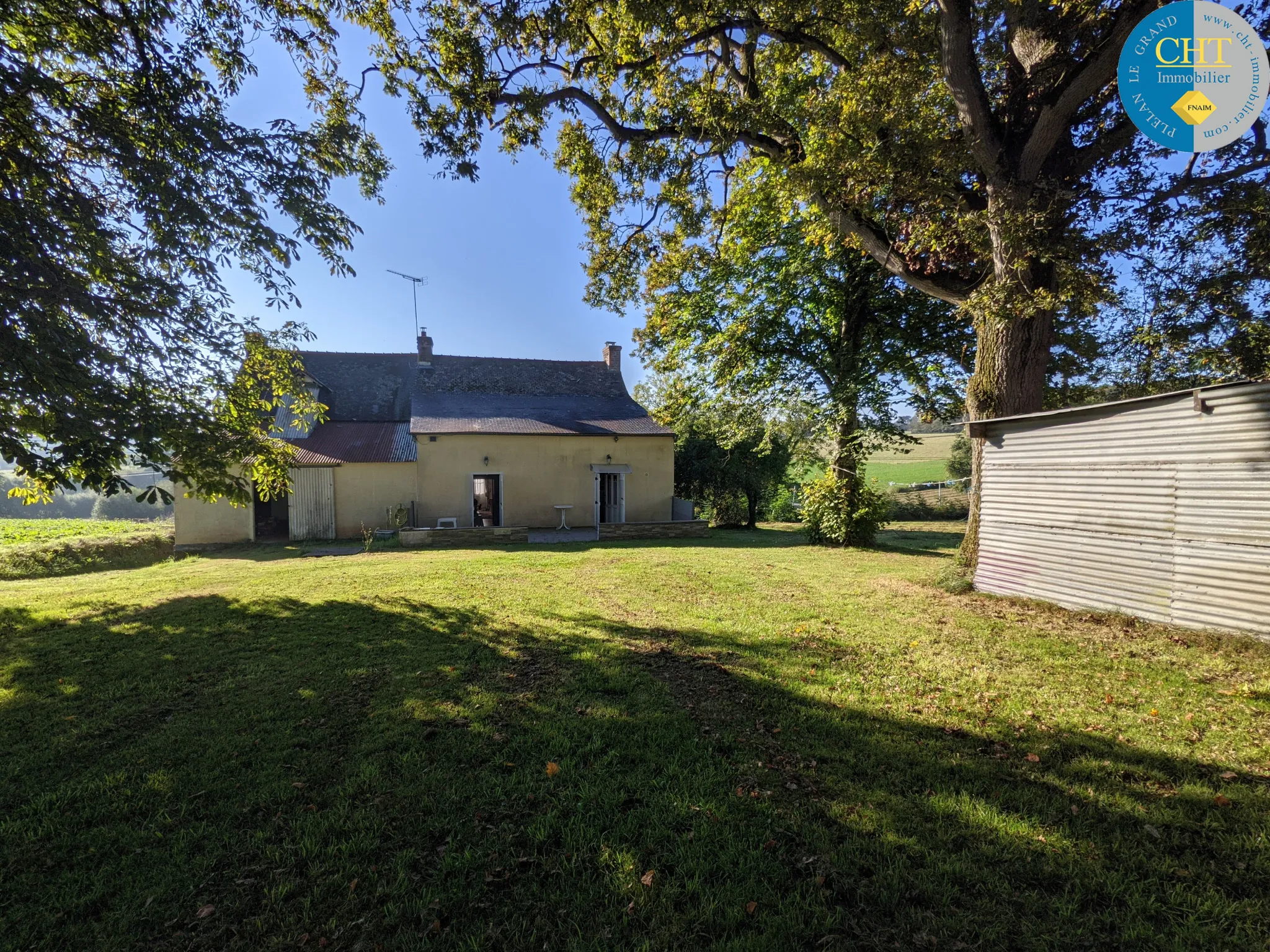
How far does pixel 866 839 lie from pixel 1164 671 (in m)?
3.95

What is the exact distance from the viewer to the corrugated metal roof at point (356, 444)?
15625 millimetres

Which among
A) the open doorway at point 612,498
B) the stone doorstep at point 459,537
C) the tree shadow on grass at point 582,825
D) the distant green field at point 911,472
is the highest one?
the distant green field at point 911,472

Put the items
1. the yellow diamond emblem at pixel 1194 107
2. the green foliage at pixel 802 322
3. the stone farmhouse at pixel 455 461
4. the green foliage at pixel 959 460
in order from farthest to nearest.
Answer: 1. the green foliage at pixel 959 460
2. the stone farmhouse at pixel 455 461
3. the green foliage at pixel 802 322
4. the yellow diamond emblem at pixel 1194 107

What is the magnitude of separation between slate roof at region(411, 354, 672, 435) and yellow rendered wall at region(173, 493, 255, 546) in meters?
5.93

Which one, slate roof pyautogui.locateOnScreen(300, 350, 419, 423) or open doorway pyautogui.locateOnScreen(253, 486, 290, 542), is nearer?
open doorway pyautogui.locateOnScreen(253, 486, 290, 542)

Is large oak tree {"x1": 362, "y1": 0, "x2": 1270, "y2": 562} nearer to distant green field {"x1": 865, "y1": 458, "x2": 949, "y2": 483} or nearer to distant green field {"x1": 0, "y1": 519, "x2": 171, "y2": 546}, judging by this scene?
distant green field {"x1": 0, "y1": 519, "x2": 171, "y2": 546}

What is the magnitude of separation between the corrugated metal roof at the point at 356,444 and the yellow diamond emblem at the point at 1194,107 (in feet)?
60.0

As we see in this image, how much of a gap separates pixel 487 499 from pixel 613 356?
8.94 m

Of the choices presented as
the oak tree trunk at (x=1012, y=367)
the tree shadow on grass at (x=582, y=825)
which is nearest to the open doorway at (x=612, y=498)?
the oak tree trunk at (x=1012, y=367)

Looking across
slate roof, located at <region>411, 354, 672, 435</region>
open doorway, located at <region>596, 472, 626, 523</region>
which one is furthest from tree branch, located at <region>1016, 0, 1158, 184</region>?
open doorway, located at <region>596, 472, 626, 523</region>

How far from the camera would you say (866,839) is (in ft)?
7.84

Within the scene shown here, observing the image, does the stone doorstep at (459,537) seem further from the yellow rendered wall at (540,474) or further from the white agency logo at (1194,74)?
the white agency logo at (1194,74)

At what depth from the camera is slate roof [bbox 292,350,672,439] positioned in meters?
17.1

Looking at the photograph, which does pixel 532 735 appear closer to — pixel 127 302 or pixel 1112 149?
pixel 127 302
